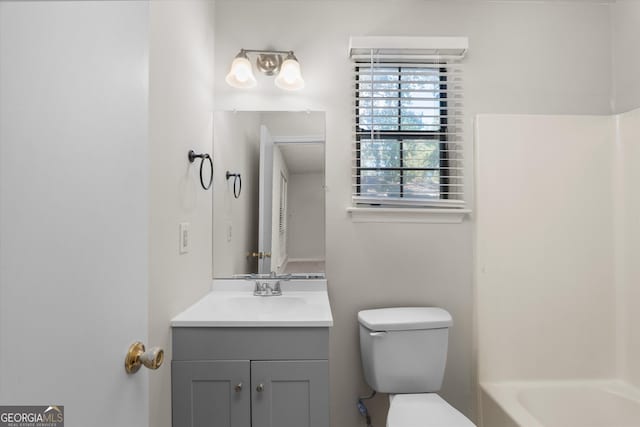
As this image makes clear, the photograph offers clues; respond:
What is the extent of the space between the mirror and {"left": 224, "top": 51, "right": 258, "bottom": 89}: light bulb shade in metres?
0.16

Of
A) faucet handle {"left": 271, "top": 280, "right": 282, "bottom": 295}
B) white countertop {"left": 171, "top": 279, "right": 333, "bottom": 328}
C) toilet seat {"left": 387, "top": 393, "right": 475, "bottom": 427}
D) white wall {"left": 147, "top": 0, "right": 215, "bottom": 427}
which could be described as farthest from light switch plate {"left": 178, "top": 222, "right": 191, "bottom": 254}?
toilet seat {"left": 387, "top": 393, "right": 475, "bottom": 427}

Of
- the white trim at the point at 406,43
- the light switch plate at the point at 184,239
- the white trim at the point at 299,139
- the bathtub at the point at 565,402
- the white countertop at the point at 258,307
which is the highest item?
the white trim at the point at 406,43

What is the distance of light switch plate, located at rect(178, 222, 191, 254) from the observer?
1.46m

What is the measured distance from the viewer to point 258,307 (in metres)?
1.75

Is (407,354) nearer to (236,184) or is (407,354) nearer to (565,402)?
(565,402)

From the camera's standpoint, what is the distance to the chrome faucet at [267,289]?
1.85 meters

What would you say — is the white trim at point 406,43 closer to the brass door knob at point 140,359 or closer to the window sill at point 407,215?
the window sill at point 407,215

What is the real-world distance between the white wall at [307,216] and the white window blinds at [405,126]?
216 millimetres

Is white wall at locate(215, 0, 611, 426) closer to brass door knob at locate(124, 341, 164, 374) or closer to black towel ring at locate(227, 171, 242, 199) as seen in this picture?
black towel ring at locate(227, 171, 242, 199)

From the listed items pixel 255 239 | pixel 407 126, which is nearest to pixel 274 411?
pixel 255 239

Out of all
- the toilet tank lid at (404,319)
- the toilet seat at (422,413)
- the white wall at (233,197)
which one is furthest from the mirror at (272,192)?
the toilet seat at (422,413)

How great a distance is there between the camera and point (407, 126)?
1.98 m

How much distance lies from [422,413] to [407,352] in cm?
27

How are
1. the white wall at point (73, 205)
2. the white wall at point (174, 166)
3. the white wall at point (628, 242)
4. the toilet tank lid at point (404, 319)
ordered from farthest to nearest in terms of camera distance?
the white wall at point (628, 242) → the toilet tank lid at point (404, 319) → the white wall at point (174, 166) → the white wall at point (73, 205)
